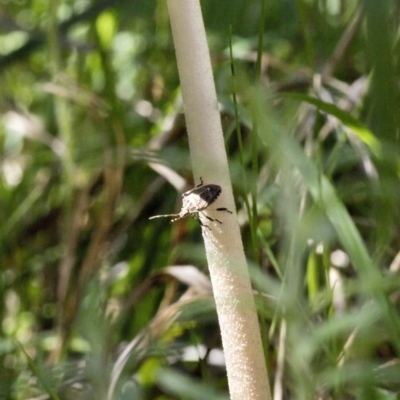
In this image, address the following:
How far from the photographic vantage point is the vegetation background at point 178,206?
57 centimetres

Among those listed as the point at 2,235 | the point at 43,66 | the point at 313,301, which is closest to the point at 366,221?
the point at 313,301

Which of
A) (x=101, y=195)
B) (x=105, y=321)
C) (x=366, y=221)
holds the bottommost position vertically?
(x=105, y=321)

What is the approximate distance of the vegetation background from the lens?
57cm

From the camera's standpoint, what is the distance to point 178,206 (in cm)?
102

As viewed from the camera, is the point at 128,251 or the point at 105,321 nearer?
the point at 105,321

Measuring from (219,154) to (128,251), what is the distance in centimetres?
61

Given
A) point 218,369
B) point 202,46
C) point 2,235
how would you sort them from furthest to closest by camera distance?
point 2,235
point 218,369
point 202,46

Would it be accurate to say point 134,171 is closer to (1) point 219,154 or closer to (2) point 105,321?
(2) point 105,321

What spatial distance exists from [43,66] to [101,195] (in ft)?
1.86

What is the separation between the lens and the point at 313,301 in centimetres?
68

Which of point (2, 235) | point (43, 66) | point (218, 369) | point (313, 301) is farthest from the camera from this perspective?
point (43, 66)

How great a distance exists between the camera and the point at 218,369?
0.81 m

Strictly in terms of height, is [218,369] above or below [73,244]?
below

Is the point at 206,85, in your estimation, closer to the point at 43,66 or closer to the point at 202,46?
the point at 202,46
